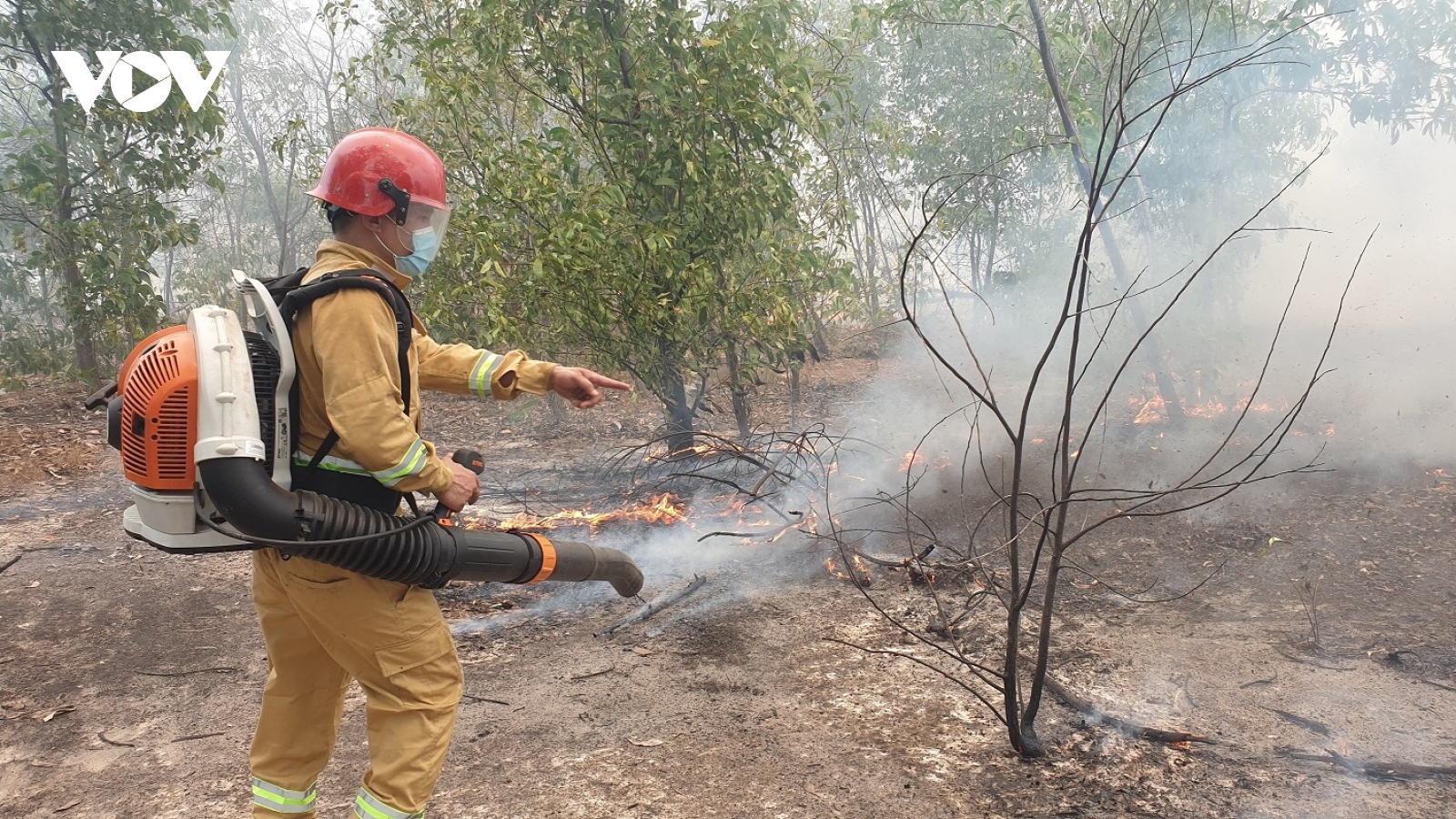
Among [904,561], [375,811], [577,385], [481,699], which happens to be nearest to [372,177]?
[577,385]

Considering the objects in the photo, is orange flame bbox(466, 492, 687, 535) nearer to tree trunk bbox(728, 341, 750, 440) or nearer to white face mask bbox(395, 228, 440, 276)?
tree trunk bbox(728, 341, 750, 440)

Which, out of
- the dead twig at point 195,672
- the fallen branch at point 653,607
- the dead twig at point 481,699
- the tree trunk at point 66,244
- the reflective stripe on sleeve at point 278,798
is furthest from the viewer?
the tree trunk at point 66,244

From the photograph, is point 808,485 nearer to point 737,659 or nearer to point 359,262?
point 737,659

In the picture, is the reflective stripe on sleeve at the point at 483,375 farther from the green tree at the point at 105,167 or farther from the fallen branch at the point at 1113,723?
the green tree at the point at 105,167

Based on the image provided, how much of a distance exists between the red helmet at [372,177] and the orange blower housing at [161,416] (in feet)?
1.93

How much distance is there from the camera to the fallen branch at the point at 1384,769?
9.10ft

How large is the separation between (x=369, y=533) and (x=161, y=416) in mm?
563

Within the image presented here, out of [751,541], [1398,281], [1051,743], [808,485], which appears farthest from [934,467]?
[1398,281]

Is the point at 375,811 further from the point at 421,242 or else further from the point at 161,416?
the point at 421,242

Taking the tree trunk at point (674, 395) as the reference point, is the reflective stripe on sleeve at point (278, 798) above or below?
below

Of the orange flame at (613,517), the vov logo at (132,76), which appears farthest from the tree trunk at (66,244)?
the orange flame at (613,517)

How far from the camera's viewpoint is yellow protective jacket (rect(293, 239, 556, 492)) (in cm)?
221

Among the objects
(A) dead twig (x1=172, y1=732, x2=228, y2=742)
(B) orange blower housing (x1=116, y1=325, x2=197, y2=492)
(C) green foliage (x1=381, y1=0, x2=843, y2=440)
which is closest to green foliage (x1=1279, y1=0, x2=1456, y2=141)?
(C) green foliage (x1=381, y1=0, x2=843, y2=440)

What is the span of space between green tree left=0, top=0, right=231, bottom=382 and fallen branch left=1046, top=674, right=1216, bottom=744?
367 inches
